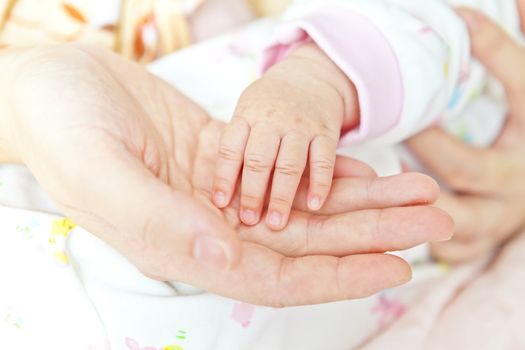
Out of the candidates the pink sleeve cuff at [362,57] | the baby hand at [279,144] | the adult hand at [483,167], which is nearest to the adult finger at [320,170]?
the baby hand at [279,144]

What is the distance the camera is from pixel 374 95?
0.78m

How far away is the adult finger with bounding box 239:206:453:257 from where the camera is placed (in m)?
0.60

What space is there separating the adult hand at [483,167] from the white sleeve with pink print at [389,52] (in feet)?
0.10

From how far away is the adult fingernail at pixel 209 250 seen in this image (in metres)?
0.49

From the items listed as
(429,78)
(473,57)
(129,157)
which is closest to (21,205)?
(129,157)

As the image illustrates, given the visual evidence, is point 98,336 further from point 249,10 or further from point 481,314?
point 249,10

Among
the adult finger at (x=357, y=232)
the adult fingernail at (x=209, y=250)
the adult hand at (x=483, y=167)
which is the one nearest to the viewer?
the adult fingernail at (x=209, y=250)

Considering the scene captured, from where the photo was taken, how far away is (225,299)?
68 centimetres

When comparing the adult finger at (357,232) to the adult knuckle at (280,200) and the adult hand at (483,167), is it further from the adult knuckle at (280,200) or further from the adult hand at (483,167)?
the adult hand at (483,167)

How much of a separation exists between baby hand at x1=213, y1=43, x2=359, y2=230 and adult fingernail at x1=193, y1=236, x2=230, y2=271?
0.41 feet

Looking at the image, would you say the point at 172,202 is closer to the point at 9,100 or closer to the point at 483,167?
the point at 9,100

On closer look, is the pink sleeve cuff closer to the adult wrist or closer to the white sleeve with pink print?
the white sleeve with pink print

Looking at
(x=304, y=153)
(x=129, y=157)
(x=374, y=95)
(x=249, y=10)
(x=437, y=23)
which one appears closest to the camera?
(x=129, y=157)

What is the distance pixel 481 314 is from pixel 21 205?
577mm
